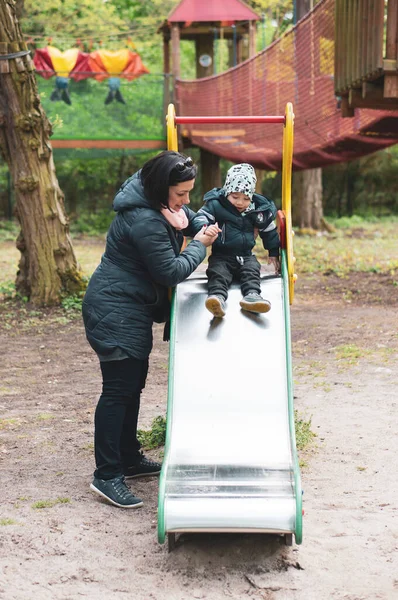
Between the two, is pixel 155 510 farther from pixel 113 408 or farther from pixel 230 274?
pixel 230 274

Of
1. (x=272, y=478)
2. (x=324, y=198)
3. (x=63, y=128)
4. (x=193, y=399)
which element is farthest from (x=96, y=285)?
(x=324, y=198)

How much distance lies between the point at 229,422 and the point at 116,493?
62cm

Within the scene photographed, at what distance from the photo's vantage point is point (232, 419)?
12.7ft

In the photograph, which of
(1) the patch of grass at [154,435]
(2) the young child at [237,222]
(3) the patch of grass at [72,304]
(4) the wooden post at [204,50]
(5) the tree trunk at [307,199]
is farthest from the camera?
(5) the tree trunk at [307,199]

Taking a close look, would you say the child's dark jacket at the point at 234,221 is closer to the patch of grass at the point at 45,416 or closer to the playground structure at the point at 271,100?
the patch of grass at the point at 45,416

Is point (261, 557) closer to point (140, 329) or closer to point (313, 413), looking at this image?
point (140, 329)

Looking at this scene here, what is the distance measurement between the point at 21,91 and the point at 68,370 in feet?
11.0

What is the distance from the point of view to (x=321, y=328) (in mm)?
8258

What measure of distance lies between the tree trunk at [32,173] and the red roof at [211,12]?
779 centimetres

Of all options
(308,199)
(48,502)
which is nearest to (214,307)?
(48,502)

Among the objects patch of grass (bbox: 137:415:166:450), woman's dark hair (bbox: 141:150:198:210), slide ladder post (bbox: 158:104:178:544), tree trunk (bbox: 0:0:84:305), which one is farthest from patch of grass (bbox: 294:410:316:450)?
tree trunk (bbox: 0:0:84:305)

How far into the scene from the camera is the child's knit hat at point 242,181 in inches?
180

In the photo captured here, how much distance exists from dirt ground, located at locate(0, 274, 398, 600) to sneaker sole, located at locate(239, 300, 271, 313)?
0.87 metres

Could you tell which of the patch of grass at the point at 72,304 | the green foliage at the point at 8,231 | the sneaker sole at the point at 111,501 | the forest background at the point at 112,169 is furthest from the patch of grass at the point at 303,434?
the forest background at the point at 112,169
